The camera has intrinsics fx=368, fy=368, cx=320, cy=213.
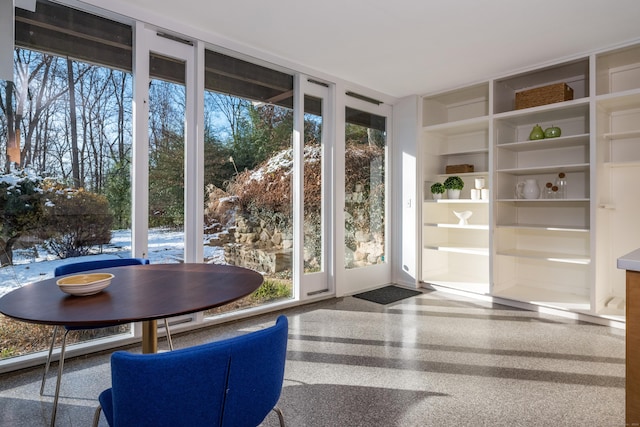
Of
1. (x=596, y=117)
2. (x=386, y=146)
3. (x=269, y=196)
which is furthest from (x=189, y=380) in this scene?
(x=386, y=146)

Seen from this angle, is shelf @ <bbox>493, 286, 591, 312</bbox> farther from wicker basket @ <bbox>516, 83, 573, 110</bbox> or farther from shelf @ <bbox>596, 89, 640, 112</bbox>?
wicker basket @ <bbox>516, 83, 573, 110</bbox>

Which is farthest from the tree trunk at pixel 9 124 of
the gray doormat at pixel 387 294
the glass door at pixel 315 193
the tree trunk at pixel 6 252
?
the gray doormat at pixel 387 294

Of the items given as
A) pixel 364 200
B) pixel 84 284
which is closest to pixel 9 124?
pixel 84 284

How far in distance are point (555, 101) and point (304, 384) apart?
3490 millimetres

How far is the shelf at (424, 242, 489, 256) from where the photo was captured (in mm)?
4188

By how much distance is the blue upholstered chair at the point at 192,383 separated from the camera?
900 mm

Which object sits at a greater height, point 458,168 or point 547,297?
point 458,168

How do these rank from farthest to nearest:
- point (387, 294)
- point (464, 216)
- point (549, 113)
A: point (464, 216) < point (387, 294) < point (549, 113)

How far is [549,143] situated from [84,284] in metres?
4.23

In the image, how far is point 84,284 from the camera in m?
1.46

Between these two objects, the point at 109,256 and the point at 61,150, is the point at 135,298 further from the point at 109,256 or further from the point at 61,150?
the point at 61,150

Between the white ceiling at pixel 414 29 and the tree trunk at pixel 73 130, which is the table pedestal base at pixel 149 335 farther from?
the white ceiling at pixel 414 29

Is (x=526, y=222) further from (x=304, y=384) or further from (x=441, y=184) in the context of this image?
(x=304, y=384)

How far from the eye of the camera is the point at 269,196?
12.1 ft
